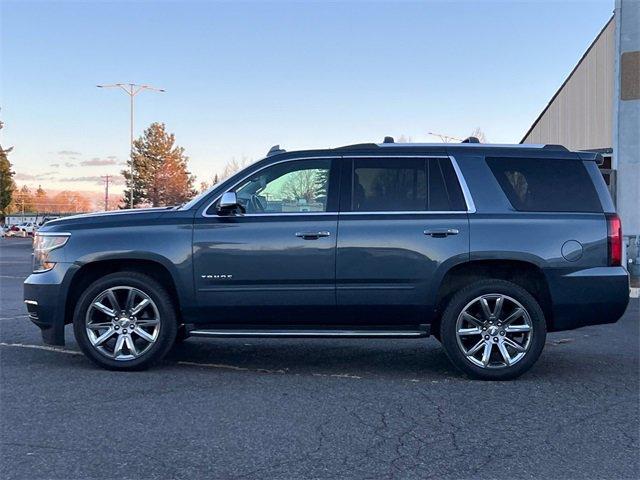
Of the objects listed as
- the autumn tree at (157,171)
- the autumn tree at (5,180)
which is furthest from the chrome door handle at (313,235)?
the autumn tree at (5,180)

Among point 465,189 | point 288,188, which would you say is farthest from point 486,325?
point 288,188

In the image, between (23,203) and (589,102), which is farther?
(23,203)

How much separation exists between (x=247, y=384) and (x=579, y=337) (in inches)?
176

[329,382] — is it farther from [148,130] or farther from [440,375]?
[148,130]

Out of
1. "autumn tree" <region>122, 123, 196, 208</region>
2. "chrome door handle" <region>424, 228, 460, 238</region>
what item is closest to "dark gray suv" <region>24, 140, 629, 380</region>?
"chrome door handle" <region>424, 228, 460, 238</region>

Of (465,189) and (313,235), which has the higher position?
(465,189)

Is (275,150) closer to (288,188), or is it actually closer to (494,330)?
(288,188)

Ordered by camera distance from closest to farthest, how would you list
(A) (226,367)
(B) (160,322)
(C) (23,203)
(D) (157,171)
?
(B) (160,322)
(A) (226,367)
(D) (157,171)
(C) (23,203)

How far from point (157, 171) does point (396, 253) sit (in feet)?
297

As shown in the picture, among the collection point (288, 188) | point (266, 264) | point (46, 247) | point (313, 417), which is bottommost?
point (313, 417)

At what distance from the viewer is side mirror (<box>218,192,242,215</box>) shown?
6133mm

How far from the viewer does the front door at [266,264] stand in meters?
6.20

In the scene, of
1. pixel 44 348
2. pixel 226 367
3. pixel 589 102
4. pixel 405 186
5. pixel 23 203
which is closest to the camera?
pixel 405 186

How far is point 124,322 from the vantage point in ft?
20.7
